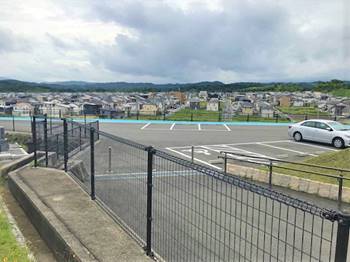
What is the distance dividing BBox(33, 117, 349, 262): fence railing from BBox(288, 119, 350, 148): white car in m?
13.1

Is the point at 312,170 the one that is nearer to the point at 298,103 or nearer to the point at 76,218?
the point at 76,218

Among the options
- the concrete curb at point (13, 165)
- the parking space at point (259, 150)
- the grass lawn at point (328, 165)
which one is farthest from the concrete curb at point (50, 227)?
the parking space at point (259, 150)

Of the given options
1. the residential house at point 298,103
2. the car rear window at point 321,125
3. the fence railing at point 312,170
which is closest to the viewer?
the fence railing at point 312,170

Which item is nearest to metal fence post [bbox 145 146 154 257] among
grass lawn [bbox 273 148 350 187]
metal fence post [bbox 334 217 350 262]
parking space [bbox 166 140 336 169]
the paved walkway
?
the paved walkway

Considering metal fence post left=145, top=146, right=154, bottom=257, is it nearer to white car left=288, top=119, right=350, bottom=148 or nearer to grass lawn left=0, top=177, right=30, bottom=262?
grass lawn left=0, top=177, right=30, bottom=262

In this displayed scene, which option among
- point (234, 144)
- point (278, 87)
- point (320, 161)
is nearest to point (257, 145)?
point (234, 144)

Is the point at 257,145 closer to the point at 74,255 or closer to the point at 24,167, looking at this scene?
the point at 24,167

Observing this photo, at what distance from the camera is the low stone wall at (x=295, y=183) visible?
10263 mm

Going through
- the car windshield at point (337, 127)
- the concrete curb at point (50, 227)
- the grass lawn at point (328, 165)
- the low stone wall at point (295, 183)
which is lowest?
the low stone wall at point (295, 183)

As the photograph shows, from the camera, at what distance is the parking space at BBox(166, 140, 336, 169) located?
1752 centimetres

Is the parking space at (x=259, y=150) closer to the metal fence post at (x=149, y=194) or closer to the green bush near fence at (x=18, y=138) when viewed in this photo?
the green bush near fence at (x=18, y=138)

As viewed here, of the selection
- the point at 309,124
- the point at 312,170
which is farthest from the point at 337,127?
the point at 312,170

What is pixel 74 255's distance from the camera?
4.63m

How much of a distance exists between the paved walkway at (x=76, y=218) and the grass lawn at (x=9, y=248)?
44 centimetres
